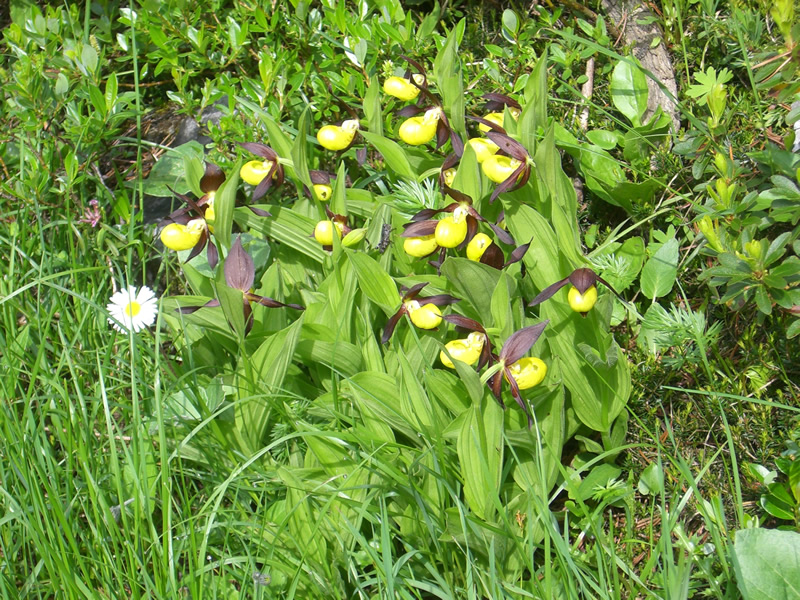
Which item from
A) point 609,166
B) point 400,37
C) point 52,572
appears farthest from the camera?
point 400,37

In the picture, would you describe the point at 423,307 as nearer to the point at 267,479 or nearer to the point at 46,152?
the point at 267,479

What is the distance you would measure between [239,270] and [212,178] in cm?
30

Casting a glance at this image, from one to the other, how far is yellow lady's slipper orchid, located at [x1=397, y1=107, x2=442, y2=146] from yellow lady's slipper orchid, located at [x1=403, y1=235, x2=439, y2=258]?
296 mm

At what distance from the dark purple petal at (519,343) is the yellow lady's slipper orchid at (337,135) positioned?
2.73 feet

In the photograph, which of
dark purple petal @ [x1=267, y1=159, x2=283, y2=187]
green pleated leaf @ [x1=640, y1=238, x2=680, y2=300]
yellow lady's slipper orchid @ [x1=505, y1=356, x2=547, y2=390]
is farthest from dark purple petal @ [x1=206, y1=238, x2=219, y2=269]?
green pleated leaf @ [x1=640, y1=238, x2=680, y2=300]

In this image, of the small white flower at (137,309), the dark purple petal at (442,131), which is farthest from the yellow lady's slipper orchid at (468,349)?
the small white flower at (137,309)

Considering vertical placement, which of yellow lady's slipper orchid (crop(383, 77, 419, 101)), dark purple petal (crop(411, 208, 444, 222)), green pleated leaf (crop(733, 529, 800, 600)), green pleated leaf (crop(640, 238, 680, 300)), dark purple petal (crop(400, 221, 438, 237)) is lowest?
green pleated leaf (crop(733, 529, 800, 600))

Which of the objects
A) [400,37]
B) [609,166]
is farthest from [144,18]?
[609,166]

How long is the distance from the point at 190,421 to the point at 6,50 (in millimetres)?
2217

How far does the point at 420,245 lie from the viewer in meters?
1.64

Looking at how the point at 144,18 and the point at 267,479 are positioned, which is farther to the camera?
the point at 144,18

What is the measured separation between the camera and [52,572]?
1.40m

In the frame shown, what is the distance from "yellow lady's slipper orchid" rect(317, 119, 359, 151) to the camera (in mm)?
1882

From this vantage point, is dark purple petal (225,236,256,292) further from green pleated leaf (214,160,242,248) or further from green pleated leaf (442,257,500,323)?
green pleated leaf (442,257,500,323)
